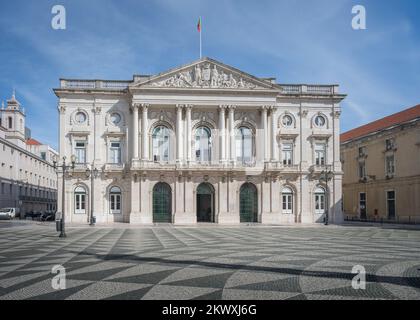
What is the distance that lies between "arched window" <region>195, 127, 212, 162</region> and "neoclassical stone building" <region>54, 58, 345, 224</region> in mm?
108

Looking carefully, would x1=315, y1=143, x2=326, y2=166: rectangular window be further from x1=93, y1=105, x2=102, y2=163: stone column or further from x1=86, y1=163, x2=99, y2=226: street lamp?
x1=86, y1=163, x2=99, y2=226: street lamp

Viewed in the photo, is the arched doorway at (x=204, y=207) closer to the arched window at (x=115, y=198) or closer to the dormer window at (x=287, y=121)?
the arched window at (x=115, y=198)

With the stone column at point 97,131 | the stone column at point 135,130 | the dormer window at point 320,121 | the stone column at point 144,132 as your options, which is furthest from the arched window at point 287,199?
the stone column at point 97,131

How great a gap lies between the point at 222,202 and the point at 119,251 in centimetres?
2681

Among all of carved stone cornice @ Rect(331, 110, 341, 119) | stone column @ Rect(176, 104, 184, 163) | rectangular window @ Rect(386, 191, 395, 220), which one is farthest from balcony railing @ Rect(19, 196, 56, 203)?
rectangular window @ Rect(386, 191, 395, 220)

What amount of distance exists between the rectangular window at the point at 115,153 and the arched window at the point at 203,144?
8365 millimetres

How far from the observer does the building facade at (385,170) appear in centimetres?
4656

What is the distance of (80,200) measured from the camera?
4631cm

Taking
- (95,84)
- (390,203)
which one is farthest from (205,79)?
(390,203)

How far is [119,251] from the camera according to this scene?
19.1 meters

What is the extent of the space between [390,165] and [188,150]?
954 inches

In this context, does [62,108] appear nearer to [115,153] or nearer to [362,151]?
[115,153]
